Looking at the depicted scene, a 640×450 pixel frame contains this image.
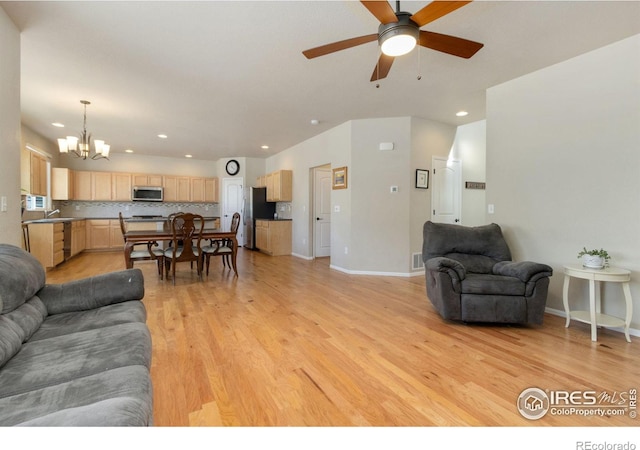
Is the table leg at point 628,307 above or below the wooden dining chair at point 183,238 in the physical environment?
below

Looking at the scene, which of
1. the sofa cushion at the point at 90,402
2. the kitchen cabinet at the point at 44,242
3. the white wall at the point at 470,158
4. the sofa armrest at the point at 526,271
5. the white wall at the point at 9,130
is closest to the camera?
the sofa cushion at the point at 90,402

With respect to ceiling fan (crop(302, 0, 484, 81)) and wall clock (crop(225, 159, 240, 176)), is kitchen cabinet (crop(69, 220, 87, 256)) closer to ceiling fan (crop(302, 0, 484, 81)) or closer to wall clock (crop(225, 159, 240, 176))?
wall clock (crop(225, 159, 240, 176))

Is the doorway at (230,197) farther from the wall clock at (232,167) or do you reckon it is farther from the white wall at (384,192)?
the white wall at (384,192)

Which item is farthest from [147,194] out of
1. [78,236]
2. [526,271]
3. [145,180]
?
[526,271]

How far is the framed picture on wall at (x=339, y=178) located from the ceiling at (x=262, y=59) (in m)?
0.84

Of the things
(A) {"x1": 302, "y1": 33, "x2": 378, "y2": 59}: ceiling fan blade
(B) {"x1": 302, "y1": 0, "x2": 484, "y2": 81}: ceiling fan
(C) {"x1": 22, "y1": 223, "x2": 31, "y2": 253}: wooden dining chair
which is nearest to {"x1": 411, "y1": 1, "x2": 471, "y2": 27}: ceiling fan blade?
(B) {"x1": 302, "y1": 0, "x2": 484, "y2": 81}: ceiling fan

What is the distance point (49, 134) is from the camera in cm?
578

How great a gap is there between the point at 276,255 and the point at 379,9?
18.2 ft

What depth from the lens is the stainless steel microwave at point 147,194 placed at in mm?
7566

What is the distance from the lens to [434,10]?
1720 millimetres

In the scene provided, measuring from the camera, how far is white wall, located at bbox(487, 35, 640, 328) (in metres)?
2.54

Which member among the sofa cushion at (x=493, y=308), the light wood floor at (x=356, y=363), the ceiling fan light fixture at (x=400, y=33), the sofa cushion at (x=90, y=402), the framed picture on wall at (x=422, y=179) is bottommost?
the light wood floor at (x=356, y=363)

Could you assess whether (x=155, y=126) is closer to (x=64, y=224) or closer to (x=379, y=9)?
(x=64, y=224)

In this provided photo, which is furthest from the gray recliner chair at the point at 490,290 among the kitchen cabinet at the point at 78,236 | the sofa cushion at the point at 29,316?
the kitchen cabinet at the point at 78,236
